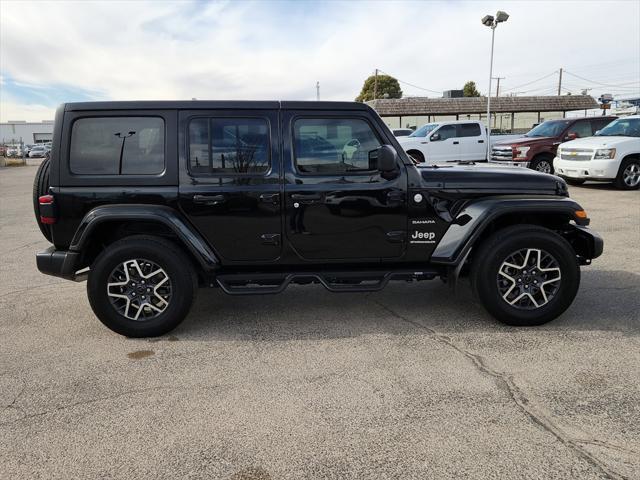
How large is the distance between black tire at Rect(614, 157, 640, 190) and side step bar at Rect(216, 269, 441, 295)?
32.9 ft

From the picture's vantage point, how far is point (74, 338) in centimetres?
404

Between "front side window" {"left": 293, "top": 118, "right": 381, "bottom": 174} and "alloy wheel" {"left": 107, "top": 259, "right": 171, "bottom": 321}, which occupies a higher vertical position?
"front side window" {"left": 293, "top": 118, "right": 381, "bottom": 174}

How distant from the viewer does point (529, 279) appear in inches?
160

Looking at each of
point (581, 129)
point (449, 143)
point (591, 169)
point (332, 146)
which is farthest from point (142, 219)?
point (581, 129)

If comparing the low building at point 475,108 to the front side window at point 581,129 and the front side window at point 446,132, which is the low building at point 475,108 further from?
the front side window at point 581,129

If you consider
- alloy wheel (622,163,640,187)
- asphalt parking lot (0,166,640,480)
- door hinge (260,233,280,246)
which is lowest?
asphalt parking lot (0,166,640,480)

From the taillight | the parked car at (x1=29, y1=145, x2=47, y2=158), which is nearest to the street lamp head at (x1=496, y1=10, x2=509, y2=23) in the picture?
the taillight

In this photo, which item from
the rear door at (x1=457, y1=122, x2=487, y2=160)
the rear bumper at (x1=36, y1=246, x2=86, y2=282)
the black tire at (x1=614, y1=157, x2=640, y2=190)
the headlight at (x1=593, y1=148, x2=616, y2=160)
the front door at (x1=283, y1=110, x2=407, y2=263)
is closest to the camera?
the rear bumper at (x1=36, y1=246, x2=86, y2=282)

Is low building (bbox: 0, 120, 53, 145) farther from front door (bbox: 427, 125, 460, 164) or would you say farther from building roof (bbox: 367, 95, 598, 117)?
front door (bbox: 427, 125, 460, 164)

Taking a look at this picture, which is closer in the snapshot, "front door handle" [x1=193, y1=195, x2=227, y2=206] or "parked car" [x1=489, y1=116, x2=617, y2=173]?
"front door handle" [x1=193, y1=195, x2=227, y2=206]

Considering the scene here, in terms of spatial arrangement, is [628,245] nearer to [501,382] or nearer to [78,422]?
[501,382]

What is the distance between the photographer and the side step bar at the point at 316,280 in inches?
158

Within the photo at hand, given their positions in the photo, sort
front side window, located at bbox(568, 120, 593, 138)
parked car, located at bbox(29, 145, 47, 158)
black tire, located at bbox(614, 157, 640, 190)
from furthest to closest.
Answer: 1. parked car, located at bbox(29, 145, 47, 158)
2. front side window, located at bbox(568, 120, 593, 138)
3. black tire, located at bbox(614, 157, 640, 190)

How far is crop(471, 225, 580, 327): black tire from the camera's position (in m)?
3.98
